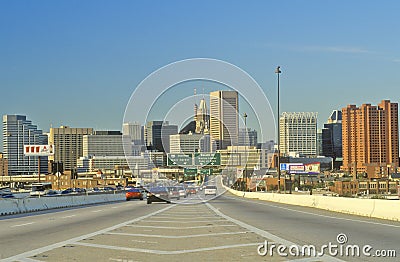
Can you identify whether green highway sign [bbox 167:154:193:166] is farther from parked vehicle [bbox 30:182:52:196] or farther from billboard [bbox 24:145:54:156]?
billboard [bbox 24:145:54:156]

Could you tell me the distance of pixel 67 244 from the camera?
1622cm

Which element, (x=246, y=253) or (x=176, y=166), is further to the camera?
(x=176, y=166)

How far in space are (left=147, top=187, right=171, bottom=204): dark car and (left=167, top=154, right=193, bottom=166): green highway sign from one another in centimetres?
7506

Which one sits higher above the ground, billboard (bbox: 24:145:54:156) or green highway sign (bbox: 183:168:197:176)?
billboard (bbox: 24:145:54:156)

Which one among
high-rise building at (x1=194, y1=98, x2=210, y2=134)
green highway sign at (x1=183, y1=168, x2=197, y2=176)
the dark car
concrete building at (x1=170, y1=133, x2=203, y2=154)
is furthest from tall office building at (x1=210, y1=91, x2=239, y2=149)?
the dark car

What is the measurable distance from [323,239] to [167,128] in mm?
90429

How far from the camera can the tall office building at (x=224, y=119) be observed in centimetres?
10017

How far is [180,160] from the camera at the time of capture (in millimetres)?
129375

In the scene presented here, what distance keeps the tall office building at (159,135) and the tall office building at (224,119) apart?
8672 mm

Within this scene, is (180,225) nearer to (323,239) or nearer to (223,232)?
(223,232)

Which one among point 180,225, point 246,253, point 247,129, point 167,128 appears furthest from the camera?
point 247,129

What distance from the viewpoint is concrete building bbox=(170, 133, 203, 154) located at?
13162cm

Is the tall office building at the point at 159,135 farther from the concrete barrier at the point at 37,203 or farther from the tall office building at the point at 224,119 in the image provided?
the concrete barrier at the point at 37,203

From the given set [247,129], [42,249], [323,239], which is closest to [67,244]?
[42,249]
